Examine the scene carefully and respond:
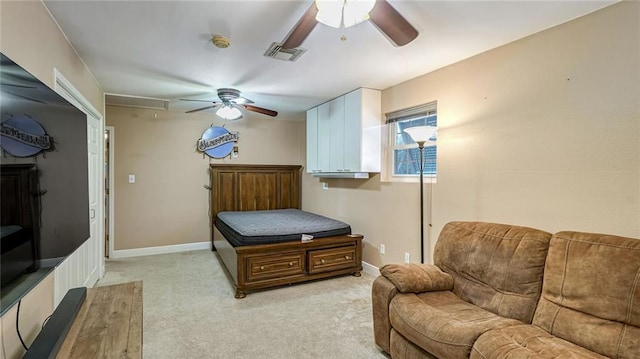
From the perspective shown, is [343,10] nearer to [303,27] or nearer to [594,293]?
[303,27]

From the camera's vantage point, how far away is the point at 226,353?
7.25 feet

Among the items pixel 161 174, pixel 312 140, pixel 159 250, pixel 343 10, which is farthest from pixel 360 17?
pixel 159 250

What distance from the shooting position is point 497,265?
2.03 metres

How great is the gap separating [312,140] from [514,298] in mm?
3464

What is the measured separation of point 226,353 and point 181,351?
1.09 feet

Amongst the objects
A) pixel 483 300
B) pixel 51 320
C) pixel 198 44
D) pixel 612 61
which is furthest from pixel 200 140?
pixel 612 61

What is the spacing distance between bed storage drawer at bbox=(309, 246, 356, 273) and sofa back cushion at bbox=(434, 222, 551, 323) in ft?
4.83

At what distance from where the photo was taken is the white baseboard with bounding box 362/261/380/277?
12.6 ft

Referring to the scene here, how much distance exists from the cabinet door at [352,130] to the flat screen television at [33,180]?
2737 mm

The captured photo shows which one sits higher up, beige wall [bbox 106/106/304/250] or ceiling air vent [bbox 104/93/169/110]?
ceiling air vent [bbox 104/93/169/110]

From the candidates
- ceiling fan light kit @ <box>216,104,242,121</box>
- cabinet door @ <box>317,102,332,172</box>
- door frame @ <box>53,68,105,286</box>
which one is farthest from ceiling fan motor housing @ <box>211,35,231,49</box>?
cabinet door @ <box>317,102,332,172</box>

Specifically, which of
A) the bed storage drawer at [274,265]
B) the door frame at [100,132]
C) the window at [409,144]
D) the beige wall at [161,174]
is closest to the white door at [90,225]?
the door frame at [100,132]

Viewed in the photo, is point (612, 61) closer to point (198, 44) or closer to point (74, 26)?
point (198, 44)

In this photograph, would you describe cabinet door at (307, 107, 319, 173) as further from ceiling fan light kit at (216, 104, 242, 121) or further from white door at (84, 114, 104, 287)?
white door at (84, 114, 104, 287)
